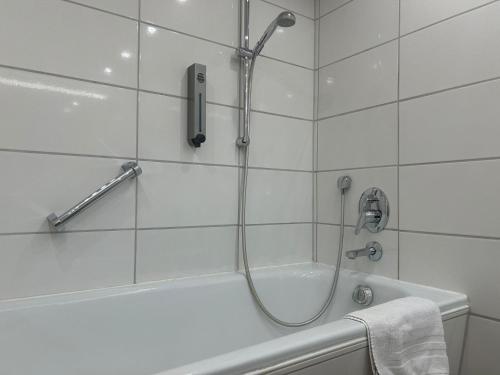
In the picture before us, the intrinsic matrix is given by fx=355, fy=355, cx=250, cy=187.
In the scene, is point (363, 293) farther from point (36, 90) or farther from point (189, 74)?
point (36, 90)

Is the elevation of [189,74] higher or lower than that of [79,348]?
higher

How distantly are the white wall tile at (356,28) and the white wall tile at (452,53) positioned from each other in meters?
0.11

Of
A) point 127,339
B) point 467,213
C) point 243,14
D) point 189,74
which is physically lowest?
point 127,339

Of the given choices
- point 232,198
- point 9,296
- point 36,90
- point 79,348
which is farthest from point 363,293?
point 36,90

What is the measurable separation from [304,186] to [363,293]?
54cm

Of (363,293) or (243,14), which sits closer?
(363,293)

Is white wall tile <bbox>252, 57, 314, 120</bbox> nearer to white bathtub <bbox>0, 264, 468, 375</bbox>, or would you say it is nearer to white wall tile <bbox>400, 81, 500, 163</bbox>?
white wall tile <bbox>400, 81, 500, 163</bbox>

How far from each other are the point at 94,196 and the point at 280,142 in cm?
81

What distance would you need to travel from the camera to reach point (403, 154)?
1.29 meters

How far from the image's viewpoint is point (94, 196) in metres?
1.08

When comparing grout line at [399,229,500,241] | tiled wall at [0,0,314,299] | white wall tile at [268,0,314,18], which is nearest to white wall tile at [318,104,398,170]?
tiled wall at [0,0,314,299]

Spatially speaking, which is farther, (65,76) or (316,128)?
(316,128)

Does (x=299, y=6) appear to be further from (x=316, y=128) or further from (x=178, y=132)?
(x=178, y=132)

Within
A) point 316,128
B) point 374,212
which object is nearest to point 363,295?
point 374,212
